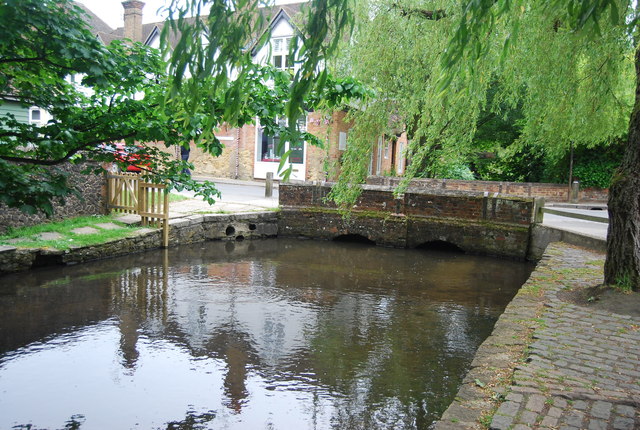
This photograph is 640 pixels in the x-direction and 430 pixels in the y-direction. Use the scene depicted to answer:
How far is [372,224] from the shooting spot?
1578 centimetres

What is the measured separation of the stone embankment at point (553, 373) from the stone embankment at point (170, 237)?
8.38 meters

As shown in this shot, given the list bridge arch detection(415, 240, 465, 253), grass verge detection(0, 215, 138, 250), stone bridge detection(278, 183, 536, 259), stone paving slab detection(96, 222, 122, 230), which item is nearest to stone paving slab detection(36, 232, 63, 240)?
grass verge detection(0, 215, 138, 250)

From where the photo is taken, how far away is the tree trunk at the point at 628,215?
6723mm

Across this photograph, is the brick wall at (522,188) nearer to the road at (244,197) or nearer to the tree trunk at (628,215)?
the road at (244,197)

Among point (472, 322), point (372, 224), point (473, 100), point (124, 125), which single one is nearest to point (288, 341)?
point (472, 322)

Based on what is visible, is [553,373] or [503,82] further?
[503,82]

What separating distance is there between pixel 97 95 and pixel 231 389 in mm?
3186

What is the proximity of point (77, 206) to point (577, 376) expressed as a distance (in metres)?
11.4

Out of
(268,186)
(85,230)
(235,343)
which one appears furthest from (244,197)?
(235,343)

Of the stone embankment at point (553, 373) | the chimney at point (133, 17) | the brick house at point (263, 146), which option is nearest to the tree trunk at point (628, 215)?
the stone embankment at point (553, 373)

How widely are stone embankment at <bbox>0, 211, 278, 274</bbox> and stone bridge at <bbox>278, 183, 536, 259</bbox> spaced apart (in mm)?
908

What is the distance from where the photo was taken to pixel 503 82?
10.9 meters

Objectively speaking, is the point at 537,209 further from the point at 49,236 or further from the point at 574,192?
the point at 49,236

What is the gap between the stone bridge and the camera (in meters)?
14.4
